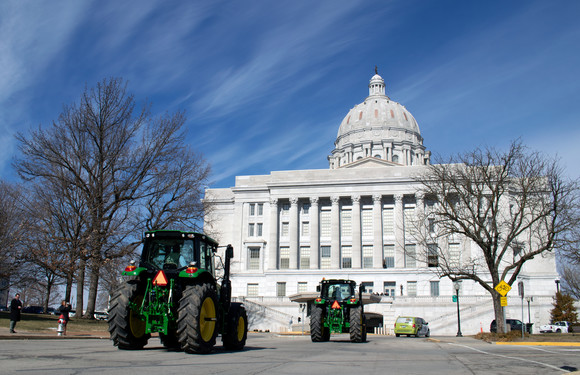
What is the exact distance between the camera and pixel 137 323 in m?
13.5

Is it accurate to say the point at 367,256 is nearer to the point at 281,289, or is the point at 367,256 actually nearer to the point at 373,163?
the point at 281,289

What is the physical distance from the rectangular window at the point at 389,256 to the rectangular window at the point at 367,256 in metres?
1.99

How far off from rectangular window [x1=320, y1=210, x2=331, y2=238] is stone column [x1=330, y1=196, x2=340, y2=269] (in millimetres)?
1229

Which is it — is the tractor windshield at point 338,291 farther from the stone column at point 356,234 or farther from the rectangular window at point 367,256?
the rectangular window at point 367,256

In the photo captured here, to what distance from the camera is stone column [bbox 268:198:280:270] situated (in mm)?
73375

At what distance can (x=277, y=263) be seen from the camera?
7438 cm

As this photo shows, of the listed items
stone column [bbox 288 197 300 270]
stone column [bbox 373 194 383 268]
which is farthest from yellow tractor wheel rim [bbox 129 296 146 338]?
stone column [bbox 288 197 300 270]

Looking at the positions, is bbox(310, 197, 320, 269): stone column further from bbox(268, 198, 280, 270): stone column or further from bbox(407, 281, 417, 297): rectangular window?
bbox(407, 281, 417, 297): rectangular window

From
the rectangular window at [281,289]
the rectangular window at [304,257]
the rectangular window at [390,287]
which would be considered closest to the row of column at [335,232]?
the rectangular window at [304,257]

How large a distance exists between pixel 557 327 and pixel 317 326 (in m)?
37.1

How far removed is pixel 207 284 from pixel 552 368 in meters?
8.16

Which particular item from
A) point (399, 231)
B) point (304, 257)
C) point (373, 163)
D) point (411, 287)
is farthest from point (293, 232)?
point (373, 163)

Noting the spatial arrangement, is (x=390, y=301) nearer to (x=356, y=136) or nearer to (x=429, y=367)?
(x=429, y=367)

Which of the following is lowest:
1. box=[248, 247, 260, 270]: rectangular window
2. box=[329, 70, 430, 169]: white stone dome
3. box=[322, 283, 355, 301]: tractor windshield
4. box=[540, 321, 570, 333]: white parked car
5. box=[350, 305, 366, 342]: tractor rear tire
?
box=[540, 321, 570, 333]: white parked car
